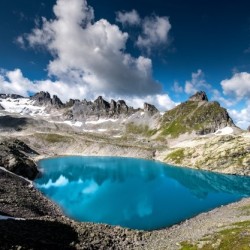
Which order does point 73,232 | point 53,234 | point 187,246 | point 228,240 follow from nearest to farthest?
point 53,234 → point 228,240 → point 187,246 → point 73,232

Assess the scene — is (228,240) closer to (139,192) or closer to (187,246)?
(187,246)

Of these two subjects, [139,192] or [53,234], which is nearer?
[53,234]

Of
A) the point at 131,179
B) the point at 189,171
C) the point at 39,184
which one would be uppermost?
the point at 189,171

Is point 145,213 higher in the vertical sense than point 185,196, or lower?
lower

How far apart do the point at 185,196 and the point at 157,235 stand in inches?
2147

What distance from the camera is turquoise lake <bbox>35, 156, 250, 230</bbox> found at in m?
80.1

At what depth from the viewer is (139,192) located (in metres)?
114

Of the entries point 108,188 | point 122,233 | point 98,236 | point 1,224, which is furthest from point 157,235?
point 108,188

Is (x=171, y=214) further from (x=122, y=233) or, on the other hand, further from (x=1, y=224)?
(x=1, y=224)

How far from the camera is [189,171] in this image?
573ft

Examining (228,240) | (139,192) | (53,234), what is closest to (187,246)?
(228,240)

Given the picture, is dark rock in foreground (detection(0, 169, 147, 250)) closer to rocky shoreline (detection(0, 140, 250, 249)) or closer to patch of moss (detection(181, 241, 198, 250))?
rocky shoreline (detection(0, 140, 250, 249))

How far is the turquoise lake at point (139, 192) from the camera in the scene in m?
80.1

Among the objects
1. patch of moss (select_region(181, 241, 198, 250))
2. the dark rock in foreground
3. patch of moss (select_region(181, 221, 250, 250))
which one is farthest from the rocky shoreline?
patch of moss (select_region(181, 221, 250, 250))
